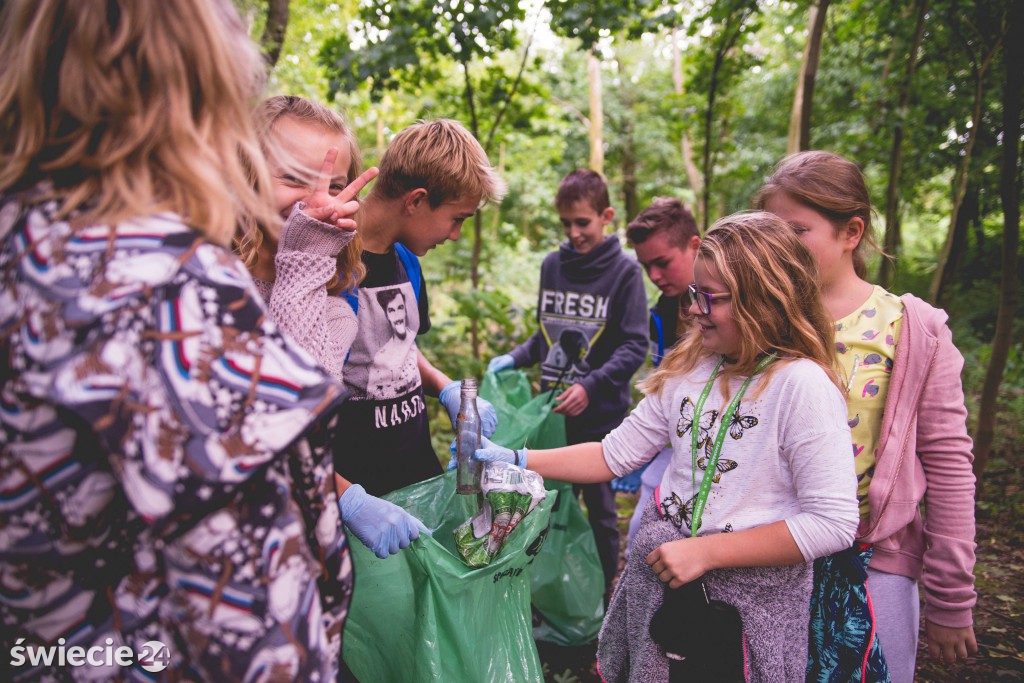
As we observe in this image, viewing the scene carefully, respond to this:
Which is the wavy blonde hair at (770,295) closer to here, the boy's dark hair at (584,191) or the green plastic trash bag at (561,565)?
the green plastic trash bag at (561,565)

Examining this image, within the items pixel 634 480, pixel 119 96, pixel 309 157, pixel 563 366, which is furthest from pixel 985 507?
pixel 119 96

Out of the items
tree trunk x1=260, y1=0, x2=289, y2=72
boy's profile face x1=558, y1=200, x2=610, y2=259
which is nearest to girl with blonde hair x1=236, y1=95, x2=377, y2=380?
boy's profile face x1=558, y1=200, x2=610, y2=259

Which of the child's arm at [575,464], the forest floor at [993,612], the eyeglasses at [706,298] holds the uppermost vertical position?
the eyeglasses at [706,298]

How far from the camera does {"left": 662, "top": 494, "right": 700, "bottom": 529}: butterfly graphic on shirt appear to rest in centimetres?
147

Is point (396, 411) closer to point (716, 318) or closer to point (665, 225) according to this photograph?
point (716, 318)

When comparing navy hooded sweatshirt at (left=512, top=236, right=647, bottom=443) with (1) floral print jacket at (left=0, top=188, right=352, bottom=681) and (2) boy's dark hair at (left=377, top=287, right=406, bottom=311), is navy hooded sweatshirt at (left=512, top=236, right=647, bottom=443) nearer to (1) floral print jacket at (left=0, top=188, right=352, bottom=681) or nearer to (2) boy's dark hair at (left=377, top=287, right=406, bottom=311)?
(2) boy's dark hair at (left=377, top=287, right=406, bottom=311)

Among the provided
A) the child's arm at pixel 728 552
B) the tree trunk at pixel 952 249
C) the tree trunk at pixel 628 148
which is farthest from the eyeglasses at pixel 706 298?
the tree trunk at pixel 628 148

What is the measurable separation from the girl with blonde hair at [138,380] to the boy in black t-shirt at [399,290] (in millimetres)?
877

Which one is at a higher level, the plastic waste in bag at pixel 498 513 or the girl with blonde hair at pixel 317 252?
the girl with blonde hair at pixel 317 252

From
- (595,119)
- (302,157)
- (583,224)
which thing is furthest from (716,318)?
(595,119)

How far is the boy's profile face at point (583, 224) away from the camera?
10.2 feet

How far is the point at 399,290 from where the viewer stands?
1.82 metres

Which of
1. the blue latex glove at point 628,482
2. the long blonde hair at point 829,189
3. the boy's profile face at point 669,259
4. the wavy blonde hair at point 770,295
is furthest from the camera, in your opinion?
the blue latex glove at point 628,482

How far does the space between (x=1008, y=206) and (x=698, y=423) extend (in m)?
2.60
